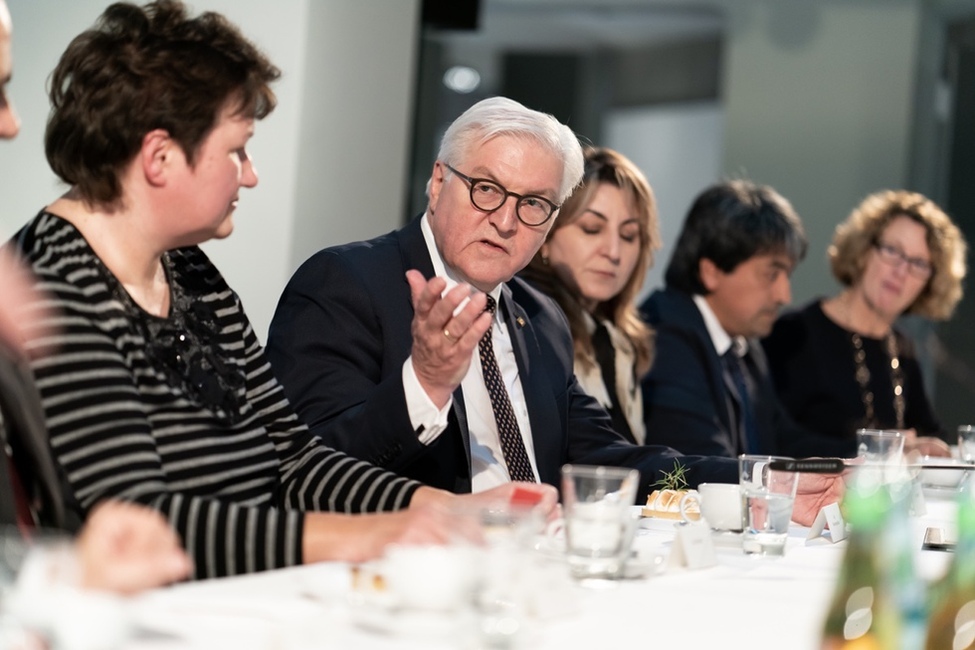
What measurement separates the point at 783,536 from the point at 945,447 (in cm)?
217

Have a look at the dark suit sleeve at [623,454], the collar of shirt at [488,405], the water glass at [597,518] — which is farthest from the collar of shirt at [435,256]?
the water glass at [597,518]

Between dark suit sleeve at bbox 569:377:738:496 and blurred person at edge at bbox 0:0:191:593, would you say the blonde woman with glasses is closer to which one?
dark suit sleeve at bbox 569:377:738:496

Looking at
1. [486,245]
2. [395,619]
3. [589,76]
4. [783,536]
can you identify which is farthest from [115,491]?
[589,76]

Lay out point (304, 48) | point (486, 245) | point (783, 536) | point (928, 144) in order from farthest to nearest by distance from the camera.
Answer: point (928, 144), point (304, 48), point (486, 245), point (783, 536)

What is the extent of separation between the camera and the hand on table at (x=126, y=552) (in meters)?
1.20

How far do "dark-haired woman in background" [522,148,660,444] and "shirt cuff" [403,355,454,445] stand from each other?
1.40 metres

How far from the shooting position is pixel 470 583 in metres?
1.21

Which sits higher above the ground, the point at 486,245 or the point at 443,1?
the point at 443,1

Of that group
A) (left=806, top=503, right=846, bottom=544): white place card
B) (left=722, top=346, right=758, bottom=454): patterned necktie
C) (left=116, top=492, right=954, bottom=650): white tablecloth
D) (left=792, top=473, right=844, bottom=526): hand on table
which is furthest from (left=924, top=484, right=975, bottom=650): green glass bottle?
(left=722, top=346, right=758, bottom=454): patterned necktie

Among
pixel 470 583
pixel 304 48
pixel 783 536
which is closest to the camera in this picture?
pixel 470 583

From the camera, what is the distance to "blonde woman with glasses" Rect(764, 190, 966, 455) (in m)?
4.87

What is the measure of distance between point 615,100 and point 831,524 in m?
8.05

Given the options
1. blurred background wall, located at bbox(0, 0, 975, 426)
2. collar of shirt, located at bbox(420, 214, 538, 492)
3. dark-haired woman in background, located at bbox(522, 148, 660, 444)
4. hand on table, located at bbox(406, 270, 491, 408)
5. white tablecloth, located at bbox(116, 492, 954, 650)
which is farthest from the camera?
blurred background wall, located at bbox(0, 0, 975, 426)

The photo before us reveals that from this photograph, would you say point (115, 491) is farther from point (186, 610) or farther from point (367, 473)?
point (367, 473)
